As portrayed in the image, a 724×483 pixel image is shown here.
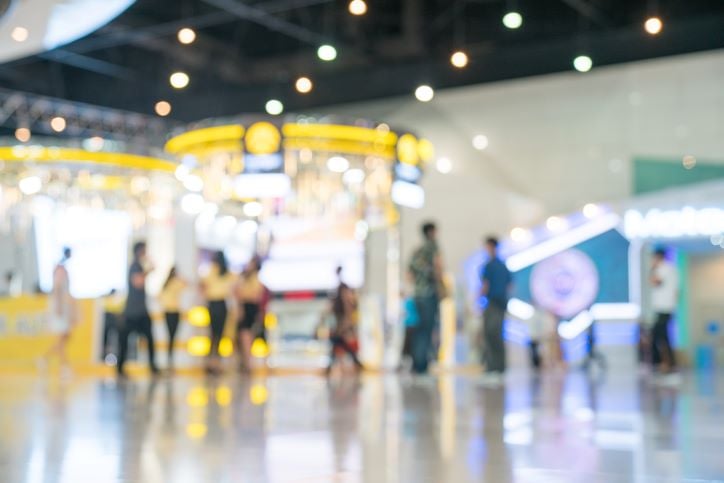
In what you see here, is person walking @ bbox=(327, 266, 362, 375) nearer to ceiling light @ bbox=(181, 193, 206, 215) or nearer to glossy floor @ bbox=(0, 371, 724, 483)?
glossy floor @ bbox=(0, 371, 724, 483)

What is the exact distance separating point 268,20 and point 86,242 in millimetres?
7821

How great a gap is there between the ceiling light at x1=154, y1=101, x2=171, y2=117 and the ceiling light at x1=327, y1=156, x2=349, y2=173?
3395 millimetres

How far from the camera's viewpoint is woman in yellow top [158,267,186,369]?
1145 cm

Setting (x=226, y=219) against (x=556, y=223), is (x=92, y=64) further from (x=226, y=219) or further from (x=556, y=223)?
(x=556, y=223)

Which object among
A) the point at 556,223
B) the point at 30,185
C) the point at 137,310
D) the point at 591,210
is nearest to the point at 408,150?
the point at 556,223

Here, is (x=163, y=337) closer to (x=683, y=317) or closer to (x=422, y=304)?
(x=422, y=304)

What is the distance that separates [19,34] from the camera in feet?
24.4

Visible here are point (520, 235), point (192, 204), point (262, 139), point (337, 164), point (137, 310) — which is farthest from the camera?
point (192, 204)

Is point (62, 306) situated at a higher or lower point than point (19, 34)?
lower

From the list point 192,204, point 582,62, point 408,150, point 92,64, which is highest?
point 92,64

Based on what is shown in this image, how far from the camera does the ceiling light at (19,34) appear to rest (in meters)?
7.26

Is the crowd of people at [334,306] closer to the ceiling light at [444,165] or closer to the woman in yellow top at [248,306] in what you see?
the woman in yellow top at [248,306]

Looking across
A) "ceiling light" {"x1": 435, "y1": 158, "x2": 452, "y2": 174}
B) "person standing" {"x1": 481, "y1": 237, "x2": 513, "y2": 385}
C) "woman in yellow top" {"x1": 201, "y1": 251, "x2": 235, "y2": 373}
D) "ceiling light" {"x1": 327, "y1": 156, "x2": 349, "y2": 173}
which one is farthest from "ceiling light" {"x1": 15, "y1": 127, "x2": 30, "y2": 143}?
"person standing" {"x1": 481, "y1": 237, "x2": 513, "y2": 385}

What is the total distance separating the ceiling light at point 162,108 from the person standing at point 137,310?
8.20 metres
